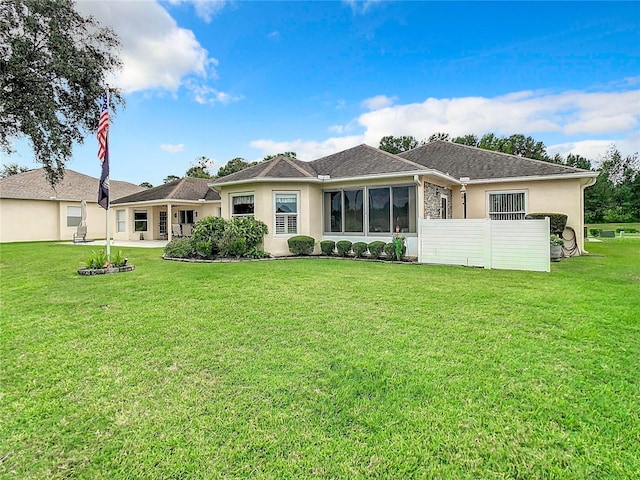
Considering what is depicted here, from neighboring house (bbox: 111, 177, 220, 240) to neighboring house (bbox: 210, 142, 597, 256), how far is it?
9.57 meters

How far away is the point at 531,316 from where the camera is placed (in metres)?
5.16

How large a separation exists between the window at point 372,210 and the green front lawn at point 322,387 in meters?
6.07

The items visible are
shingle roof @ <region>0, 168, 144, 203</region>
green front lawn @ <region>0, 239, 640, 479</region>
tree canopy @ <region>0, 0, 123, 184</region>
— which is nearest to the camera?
green front lawn @ <region>0, 239, 640, 479</region>

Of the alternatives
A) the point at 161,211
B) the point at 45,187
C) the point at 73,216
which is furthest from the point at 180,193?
the point at 45,187

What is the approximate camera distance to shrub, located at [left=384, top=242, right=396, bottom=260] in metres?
11.8

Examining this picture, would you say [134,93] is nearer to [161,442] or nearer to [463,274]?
[463,274]

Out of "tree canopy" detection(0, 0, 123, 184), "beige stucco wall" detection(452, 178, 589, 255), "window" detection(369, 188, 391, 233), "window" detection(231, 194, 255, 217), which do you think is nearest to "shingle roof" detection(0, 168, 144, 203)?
"tree canopy" detection(0, 0, 123, 184)

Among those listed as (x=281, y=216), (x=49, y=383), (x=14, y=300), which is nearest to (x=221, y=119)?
(x=281, y=216)

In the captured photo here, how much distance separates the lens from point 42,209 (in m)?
25.1

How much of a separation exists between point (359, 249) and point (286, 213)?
10.8ft

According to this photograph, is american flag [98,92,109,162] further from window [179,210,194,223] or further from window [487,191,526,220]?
window [179,210,194,223]

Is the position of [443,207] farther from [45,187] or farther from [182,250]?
[45,187]

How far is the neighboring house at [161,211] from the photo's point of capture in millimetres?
23188

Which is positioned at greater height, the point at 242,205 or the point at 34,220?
the point at 34,220
